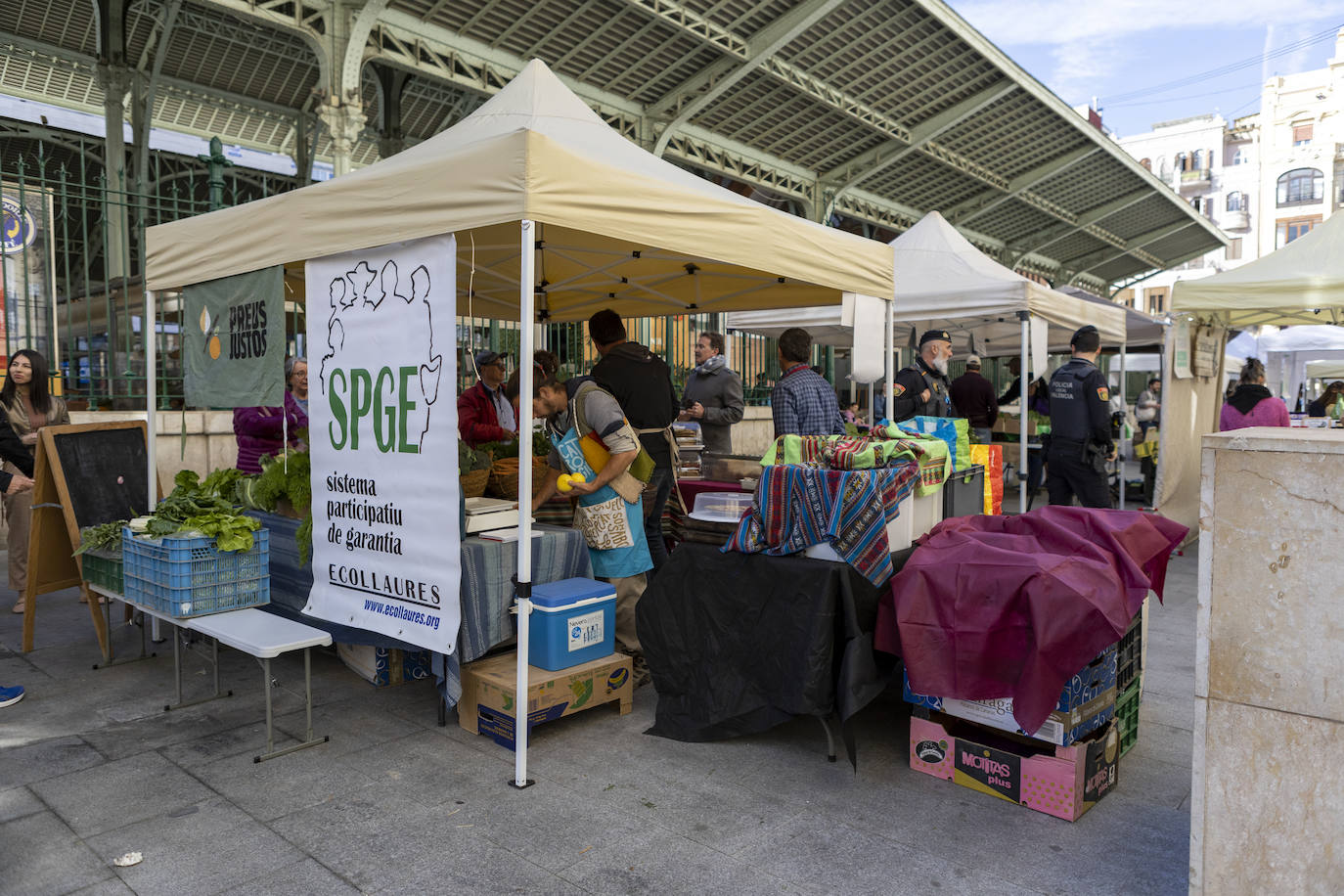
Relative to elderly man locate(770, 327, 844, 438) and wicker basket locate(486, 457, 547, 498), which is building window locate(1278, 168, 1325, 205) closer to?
elderly man locate(770, 327, 844, 438)

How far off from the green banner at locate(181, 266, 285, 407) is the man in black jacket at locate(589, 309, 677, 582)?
1.73 metres

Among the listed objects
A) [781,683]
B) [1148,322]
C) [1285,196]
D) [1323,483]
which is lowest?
[781,683]

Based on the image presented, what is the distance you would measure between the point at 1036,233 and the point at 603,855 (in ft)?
75.3

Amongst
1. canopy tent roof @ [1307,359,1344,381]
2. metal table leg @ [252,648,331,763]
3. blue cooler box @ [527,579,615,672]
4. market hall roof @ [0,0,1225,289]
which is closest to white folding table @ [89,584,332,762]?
metal table leg @ [252,648,331,763]

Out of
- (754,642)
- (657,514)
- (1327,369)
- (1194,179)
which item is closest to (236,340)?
(657,514)

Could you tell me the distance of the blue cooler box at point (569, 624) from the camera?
3758mm

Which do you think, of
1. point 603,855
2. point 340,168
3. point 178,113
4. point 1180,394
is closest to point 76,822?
point 603,855

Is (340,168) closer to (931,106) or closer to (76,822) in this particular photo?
(76,822)

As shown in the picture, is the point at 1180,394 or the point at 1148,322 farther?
the point at 1148,322

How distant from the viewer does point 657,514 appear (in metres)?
5.19

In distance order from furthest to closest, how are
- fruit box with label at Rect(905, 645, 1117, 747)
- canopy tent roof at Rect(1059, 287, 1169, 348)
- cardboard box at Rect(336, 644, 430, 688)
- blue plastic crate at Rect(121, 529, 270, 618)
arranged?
canopy tent roof at Rect(1059, 287, 1169, 348) < cardboard box at Rect(336, 644, 430, 688) < blue plastic crate at Rect(121, 529, 270, 618) < fruit box with label at Rect(905, 645, 1117, 747)

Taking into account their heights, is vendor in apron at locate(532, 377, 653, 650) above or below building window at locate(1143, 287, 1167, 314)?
below

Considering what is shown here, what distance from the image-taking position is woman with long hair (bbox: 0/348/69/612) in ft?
18.0

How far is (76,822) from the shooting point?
302 centimetres
